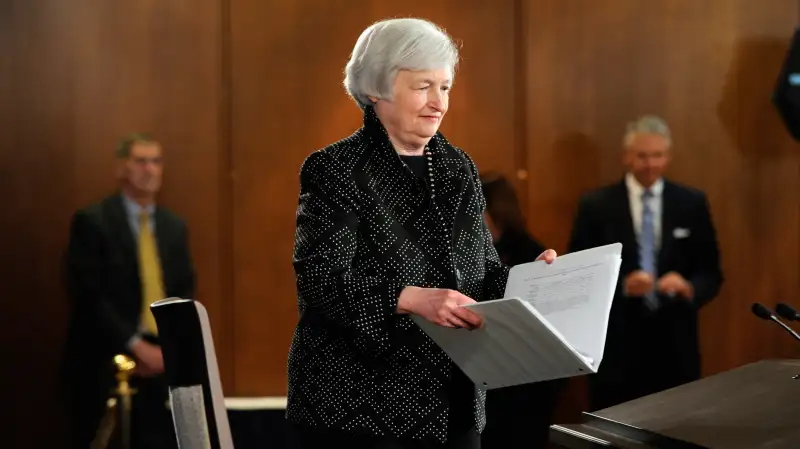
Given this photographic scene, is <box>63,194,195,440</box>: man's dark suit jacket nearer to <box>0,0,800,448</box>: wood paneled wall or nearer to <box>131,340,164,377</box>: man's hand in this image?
<box>131,340,164,377</box>: man's hand

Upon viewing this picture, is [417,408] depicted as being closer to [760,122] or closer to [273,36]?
[273,36]

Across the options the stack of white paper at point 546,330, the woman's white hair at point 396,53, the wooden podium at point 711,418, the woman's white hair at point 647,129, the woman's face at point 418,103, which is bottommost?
the wooden podium at point 711,418

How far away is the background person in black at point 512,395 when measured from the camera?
4.06 metres

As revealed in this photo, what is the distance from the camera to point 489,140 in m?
4.94

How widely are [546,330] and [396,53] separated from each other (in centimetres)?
56

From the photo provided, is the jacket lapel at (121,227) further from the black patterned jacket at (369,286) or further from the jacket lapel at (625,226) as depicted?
the black patterned jacket at (369,286)

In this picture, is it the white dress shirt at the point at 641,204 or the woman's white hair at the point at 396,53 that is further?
the white dress shirt at the point at 641,204

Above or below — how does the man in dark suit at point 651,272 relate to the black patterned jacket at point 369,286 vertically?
below

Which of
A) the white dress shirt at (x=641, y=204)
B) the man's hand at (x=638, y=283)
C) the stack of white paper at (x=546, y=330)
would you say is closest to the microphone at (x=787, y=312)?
the stack of white paper at (x=546, y=330)

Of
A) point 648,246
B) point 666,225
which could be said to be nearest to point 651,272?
point 648,246

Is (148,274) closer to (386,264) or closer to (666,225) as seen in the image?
(666,225)

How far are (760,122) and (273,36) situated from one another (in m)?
2.49

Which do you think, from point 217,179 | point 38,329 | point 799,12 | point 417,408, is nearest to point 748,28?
point 799,12

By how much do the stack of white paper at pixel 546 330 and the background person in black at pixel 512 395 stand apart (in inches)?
92.6
